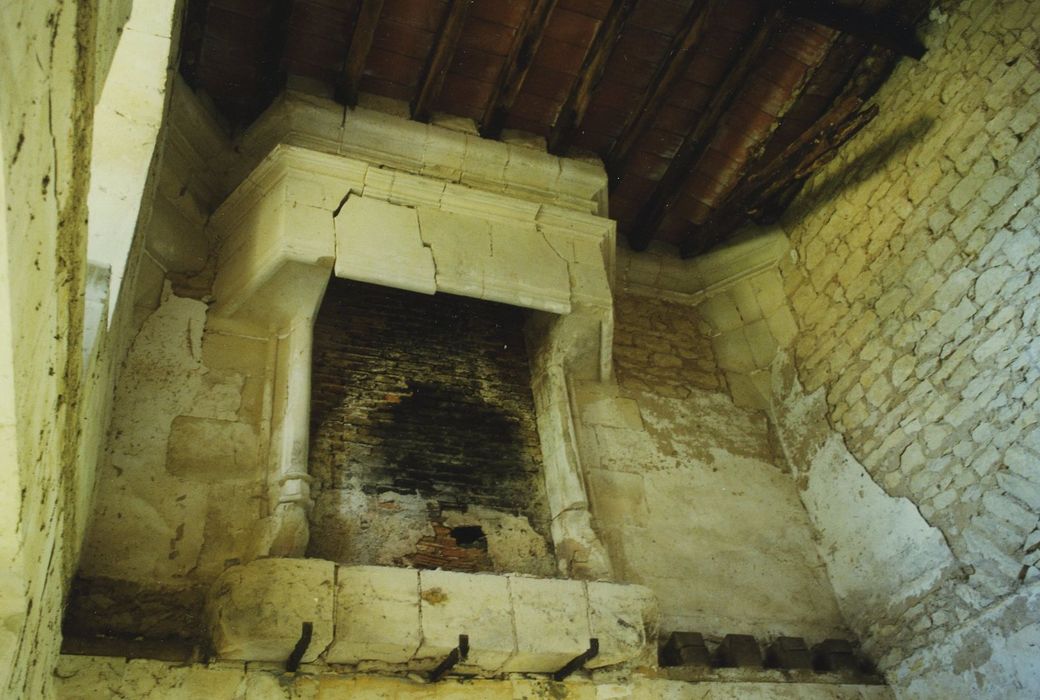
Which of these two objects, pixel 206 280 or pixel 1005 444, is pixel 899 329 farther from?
pixel 206 280

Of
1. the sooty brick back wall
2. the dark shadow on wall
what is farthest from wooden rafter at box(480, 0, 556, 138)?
the dark shadow on wall

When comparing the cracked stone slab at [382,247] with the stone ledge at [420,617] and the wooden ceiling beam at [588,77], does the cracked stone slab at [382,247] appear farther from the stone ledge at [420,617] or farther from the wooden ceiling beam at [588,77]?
Answer: the stone ledge at [420,617]

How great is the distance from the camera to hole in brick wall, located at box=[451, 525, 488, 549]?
148 inches

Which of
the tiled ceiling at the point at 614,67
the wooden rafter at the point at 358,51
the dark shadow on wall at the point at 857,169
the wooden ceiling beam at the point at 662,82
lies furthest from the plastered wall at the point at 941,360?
the wooden rafter at the point at 358,51

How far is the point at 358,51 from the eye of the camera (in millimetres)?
4207

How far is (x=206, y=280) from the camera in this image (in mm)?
4082

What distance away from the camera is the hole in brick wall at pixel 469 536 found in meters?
3.77

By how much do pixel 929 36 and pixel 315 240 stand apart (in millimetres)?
3426

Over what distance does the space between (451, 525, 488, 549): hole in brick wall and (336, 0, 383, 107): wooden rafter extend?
2243 millimetres

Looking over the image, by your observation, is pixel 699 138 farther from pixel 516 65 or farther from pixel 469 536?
pixel 469 536

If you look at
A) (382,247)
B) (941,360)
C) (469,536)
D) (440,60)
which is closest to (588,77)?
(440,60)

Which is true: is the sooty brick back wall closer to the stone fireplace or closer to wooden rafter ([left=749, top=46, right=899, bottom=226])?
the stone fireplace

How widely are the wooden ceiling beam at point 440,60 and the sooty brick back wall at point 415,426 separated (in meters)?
1.02

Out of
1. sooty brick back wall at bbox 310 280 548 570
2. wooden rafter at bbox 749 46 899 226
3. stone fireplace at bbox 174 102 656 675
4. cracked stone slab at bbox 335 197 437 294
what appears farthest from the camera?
→ wooden rafter at bbox 749 46 899 226
